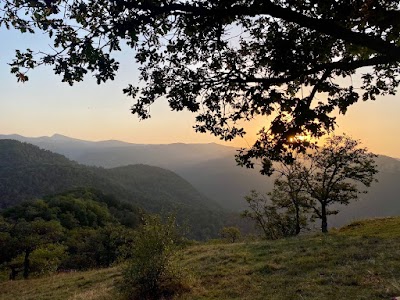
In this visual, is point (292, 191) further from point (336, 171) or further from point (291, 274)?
point (291, 274)

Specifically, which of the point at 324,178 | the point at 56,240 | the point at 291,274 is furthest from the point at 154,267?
the point at 56,240

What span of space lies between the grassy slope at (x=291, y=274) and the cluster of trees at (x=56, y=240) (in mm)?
4647

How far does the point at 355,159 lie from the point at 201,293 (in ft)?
91.1

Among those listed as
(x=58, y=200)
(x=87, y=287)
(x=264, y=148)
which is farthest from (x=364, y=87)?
(x=58, y=200)

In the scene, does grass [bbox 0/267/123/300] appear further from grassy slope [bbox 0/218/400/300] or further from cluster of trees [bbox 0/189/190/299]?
cluster of trees [bbox 0/189/190/299]

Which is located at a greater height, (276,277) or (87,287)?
(276,277)

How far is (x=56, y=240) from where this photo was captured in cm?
8762

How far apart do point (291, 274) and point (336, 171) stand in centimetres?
2343

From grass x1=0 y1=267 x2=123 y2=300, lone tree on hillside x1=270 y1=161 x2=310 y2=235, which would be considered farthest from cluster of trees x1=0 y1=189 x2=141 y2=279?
lone tree on hillside x1=270 y1=161 x2=310 y2=235

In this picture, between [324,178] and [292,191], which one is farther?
[292,191]

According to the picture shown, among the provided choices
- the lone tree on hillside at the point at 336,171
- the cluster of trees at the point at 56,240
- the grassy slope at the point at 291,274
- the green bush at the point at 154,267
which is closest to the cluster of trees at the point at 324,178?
the lone tree on hillside at the point at 336,171

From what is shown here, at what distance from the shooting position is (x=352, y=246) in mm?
24219

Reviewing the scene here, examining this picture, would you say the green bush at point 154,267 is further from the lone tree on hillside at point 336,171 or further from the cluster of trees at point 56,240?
the lone tree on hillside at point 336,171

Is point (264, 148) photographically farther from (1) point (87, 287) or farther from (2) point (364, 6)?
(1) point (87, 287)
